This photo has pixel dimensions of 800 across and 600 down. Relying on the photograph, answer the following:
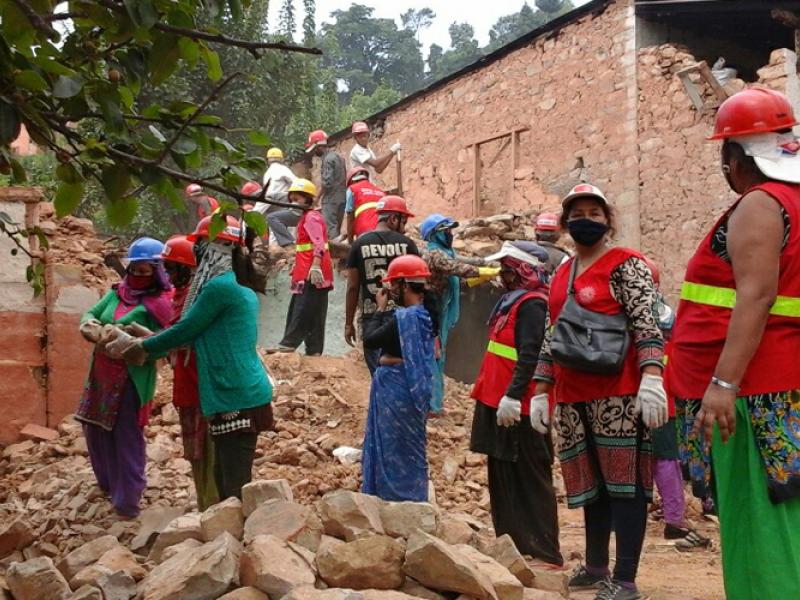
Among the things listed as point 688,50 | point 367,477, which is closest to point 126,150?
point 367,477

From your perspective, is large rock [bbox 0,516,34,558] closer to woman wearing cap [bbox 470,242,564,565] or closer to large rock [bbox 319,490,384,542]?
large rock [bbox 319,490,384,542]

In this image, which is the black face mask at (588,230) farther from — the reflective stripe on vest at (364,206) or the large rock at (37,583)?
the reflective stripe on vest at (364,206)

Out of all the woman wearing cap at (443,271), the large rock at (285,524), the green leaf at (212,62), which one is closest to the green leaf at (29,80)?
the green leaf at (212,62)

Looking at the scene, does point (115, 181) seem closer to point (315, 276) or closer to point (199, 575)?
point (199, 575)

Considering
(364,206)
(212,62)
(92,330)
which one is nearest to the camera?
(212,62)

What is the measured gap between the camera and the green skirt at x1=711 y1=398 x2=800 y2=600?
2467 millimetres

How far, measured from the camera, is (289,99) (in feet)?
61.8

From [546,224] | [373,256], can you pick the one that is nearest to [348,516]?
[373,256]

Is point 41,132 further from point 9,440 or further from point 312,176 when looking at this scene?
point 312,176

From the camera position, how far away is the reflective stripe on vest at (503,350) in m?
4.28

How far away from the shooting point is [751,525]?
254 centimetres

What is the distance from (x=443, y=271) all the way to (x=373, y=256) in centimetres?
74

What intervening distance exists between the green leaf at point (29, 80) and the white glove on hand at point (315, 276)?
17.9ft

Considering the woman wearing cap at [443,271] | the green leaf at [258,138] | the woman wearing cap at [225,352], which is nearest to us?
the green leaf at [258,138]
